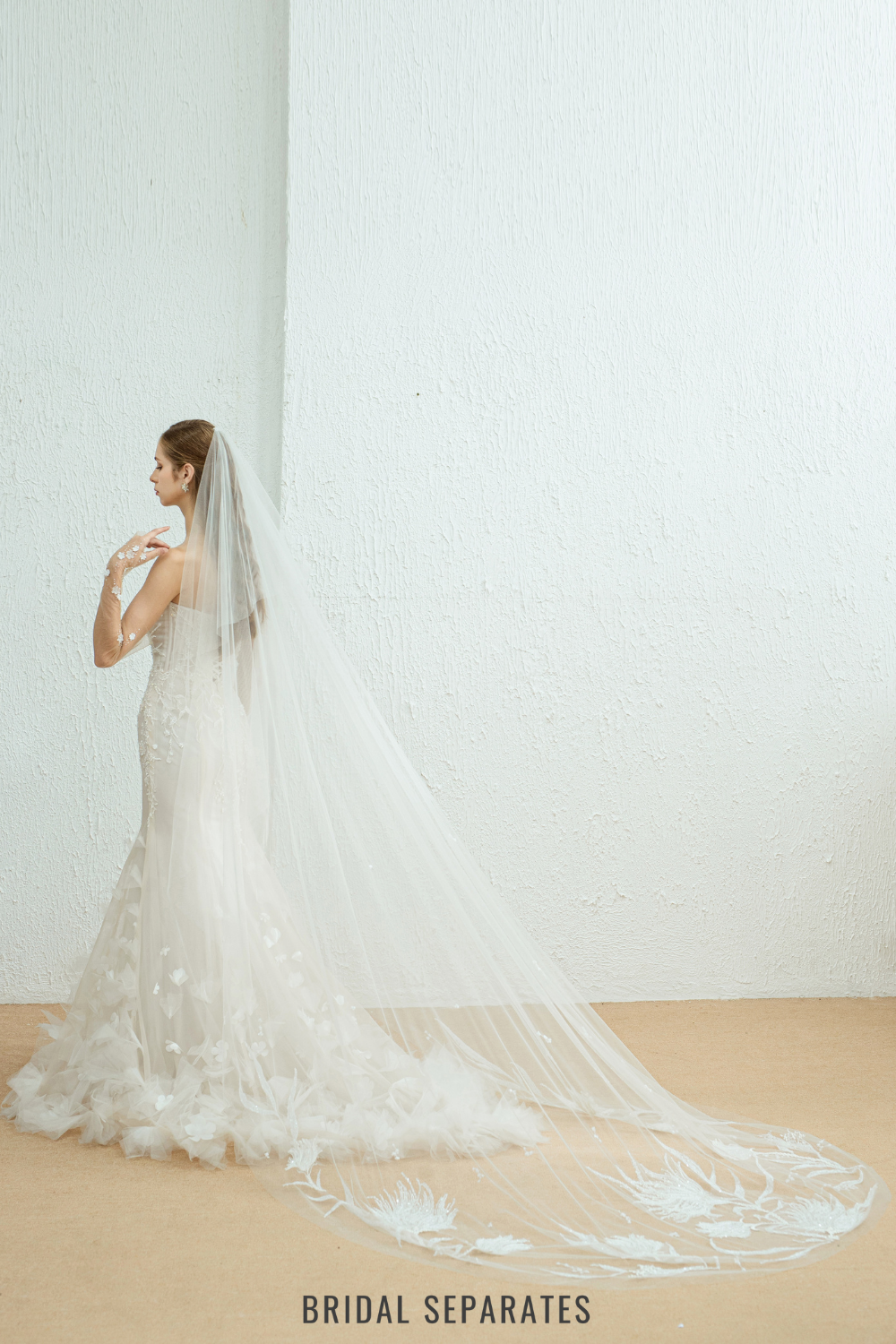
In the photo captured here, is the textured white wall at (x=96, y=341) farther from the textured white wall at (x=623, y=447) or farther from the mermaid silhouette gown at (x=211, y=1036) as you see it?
the mermaid silhouette gown at (x=211, y=1036)

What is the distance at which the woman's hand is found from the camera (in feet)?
8.69

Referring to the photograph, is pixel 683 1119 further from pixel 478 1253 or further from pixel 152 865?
pixel 152 865

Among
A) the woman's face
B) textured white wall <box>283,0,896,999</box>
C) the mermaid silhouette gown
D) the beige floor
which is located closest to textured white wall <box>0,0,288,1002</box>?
textured white wall <box>283,0,896,999</box>

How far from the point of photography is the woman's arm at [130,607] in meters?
2.60

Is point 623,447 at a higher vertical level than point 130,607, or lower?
higher

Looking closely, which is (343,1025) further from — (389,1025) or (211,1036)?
(211,1036)

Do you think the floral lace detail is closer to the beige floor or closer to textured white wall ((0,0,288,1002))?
the beige floor

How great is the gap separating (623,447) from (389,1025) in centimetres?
231

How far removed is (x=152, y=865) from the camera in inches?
101

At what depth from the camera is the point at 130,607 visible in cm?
262

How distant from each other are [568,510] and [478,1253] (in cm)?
257

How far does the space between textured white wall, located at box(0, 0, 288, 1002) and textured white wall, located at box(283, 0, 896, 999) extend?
25 centimetres

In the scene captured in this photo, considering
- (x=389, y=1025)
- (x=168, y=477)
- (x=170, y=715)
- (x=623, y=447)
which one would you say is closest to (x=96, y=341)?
(x=168, y=477)

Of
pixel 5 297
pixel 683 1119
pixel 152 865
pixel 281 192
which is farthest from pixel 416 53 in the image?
pixel 683 1119
